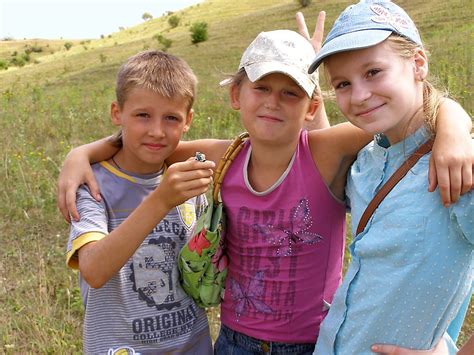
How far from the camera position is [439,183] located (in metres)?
1.41

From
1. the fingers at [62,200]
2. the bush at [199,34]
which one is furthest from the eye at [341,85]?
the bush at [199,34]

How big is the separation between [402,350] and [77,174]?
4.07 ft

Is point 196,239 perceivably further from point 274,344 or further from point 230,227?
point 274,344

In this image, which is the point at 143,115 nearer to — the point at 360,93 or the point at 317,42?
the point at 317,42

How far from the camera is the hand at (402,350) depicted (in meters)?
1.57

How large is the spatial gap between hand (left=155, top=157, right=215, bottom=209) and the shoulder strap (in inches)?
10.8

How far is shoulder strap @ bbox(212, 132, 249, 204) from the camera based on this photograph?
80.0 inches

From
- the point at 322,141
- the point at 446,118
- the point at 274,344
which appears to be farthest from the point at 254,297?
the point at 446,118

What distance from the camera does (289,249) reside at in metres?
1.97

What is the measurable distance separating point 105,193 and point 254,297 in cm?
66

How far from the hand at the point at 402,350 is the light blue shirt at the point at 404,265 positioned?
0.07ft

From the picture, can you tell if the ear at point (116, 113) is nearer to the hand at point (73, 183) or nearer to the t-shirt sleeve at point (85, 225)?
the hand at point (73, 183)

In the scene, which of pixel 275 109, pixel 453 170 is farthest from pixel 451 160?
pixel 275 109

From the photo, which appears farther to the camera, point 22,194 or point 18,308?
point 22,194
